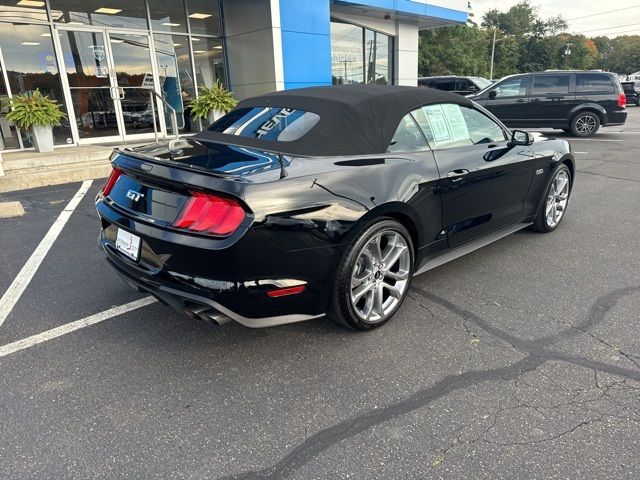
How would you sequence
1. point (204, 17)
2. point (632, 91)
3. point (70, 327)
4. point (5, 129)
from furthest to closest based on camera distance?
point (632, 91) → point (204, 17) → point (5, 129) → point (70, 327)

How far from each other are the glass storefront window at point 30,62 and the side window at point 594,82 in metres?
13.2

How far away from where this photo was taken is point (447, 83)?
56.2ft

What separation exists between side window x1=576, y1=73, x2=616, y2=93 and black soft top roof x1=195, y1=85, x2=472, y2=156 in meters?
11.2

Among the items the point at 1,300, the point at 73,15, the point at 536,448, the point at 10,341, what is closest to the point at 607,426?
the point at 536,448

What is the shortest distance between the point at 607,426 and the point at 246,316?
73.0 inches

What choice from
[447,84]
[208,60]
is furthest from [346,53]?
[208,60]

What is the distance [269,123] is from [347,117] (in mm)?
609

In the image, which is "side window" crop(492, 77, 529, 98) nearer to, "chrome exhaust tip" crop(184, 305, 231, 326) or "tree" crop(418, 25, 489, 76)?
"chrome exhaust tip" crop(184, 305, 231, 326)

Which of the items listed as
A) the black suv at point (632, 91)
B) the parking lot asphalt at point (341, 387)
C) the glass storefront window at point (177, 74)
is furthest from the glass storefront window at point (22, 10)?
the black suv at point (632, 91)

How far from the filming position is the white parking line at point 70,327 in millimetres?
2875

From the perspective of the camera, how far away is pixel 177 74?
479 inches

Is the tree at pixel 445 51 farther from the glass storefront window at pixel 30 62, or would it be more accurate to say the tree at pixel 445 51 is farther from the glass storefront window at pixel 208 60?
the glass storefront window at pixel 30 62

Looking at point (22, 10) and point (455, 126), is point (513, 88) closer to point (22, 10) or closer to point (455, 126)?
point (455, 126)

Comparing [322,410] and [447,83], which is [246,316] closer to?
[322,410]
